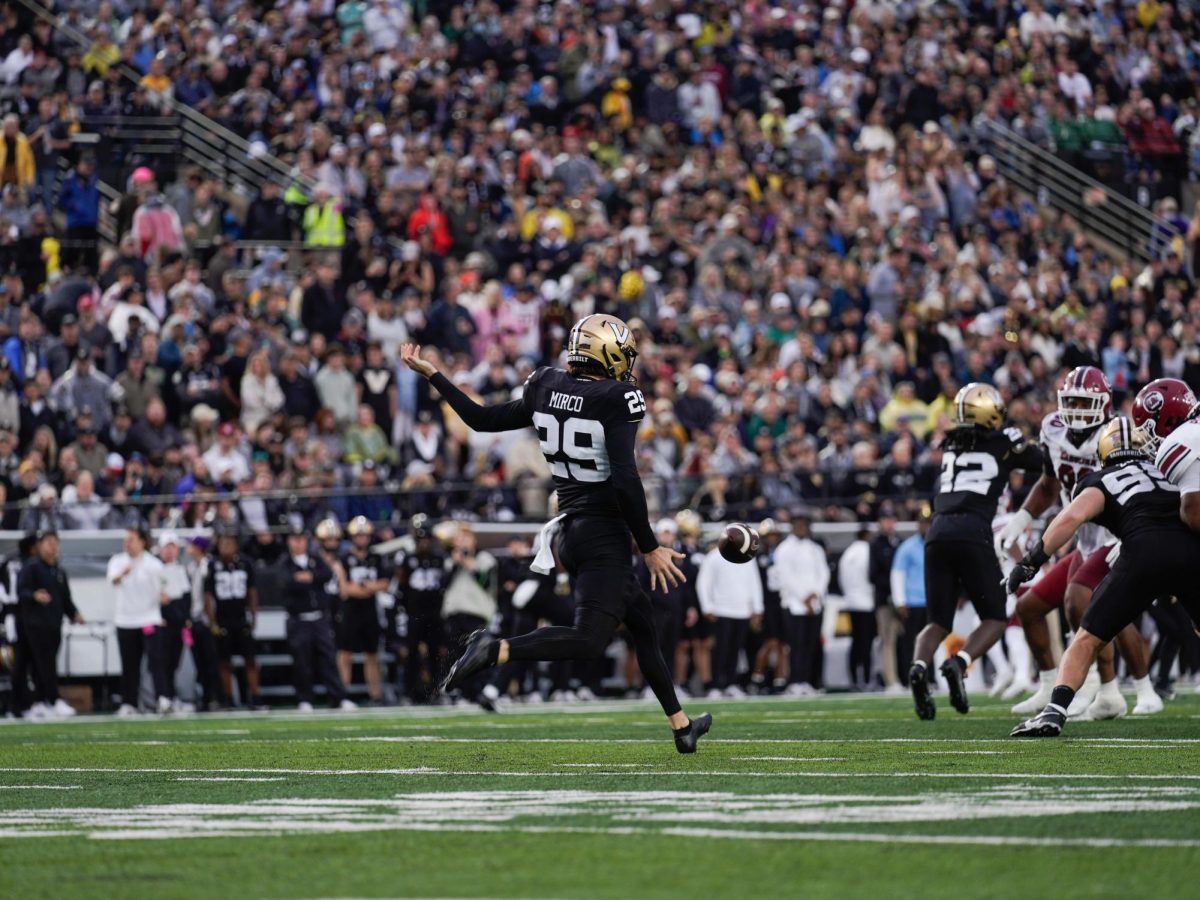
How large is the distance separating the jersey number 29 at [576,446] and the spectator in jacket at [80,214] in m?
14.3

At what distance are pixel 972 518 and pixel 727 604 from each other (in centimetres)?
872

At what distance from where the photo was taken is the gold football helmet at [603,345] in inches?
369

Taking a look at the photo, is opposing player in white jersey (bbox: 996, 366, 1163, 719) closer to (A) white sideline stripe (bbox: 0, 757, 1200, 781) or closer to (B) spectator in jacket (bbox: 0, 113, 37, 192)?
(A) white sideline stripe (bbox: 0, 757, 1200, 781)

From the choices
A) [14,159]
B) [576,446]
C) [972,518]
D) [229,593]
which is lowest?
[229,593]

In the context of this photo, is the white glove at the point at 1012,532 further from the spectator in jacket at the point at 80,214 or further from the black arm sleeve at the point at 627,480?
the spectator in jacket at the point at 80,214

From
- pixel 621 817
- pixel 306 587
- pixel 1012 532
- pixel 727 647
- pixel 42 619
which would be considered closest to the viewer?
pixel 621 817

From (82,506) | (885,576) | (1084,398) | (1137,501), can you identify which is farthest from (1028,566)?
(82,506)

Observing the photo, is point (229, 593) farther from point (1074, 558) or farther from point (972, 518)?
point (1074, 558)

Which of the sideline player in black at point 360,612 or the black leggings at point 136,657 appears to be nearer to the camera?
the black leggings at point 136,657

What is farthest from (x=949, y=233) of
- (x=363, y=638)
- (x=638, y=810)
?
(x=638, y=810)

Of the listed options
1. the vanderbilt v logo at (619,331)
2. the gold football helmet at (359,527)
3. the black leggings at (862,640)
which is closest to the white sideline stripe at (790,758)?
the vanderbilt v logo at (619,331)

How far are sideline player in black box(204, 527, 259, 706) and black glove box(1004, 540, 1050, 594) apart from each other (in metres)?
10.4

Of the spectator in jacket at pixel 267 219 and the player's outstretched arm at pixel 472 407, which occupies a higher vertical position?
the spectator in jacket at pixel 267 219

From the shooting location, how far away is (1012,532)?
12.7 meters
